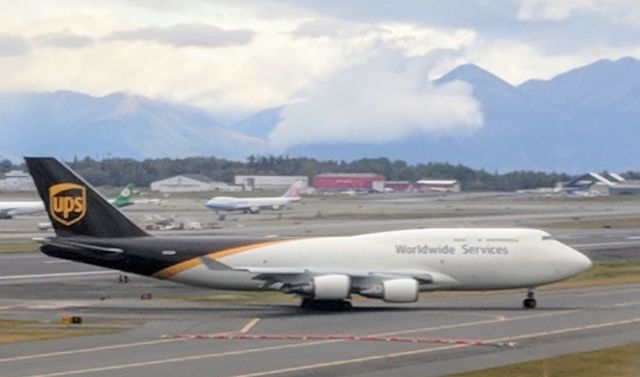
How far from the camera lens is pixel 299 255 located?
46.1m

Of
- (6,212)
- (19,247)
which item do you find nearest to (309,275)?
(19,247)

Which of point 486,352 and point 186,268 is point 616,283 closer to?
point 186,268

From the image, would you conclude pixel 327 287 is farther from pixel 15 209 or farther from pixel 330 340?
pixel 15 209

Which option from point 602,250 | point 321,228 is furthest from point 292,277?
point 321,228

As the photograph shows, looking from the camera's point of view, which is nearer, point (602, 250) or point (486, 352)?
point (486, 352)

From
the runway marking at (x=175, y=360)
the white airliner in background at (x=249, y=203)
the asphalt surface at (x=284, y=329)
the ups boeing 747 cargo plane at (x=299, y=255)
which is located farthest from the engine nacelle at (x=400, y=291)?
the white airliner in background at (x=249, y=203)

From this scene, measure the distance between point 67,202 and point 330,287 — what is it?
30.8ft

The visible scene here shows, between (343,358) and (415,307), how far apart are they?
49.6 feet

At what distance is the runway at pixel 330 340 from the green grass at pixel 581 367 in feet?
2.27

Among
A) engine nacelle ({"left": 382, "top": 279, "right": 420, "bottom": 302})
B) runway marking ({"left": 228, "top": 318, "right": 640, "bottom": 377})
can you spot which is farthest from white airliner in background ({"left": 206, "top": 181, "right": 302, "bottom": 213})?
runway marking ({"left": 228, "top": 318, "right": 640, "bottom": 377})

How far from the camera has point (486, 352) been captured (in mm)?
33000

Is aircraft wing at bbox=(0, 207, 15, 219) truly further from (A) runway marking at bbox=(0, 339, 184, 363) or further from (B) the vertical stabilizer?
(A) runway marking at bbox=(0, 339, 184, 363)

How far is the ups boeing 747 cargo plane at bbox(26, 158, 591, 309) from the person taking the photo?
45.5 meters

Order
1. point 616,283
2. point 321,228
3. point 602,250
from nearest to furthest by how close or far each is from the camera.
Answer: point 616,283, point 602,250, point 321,228
